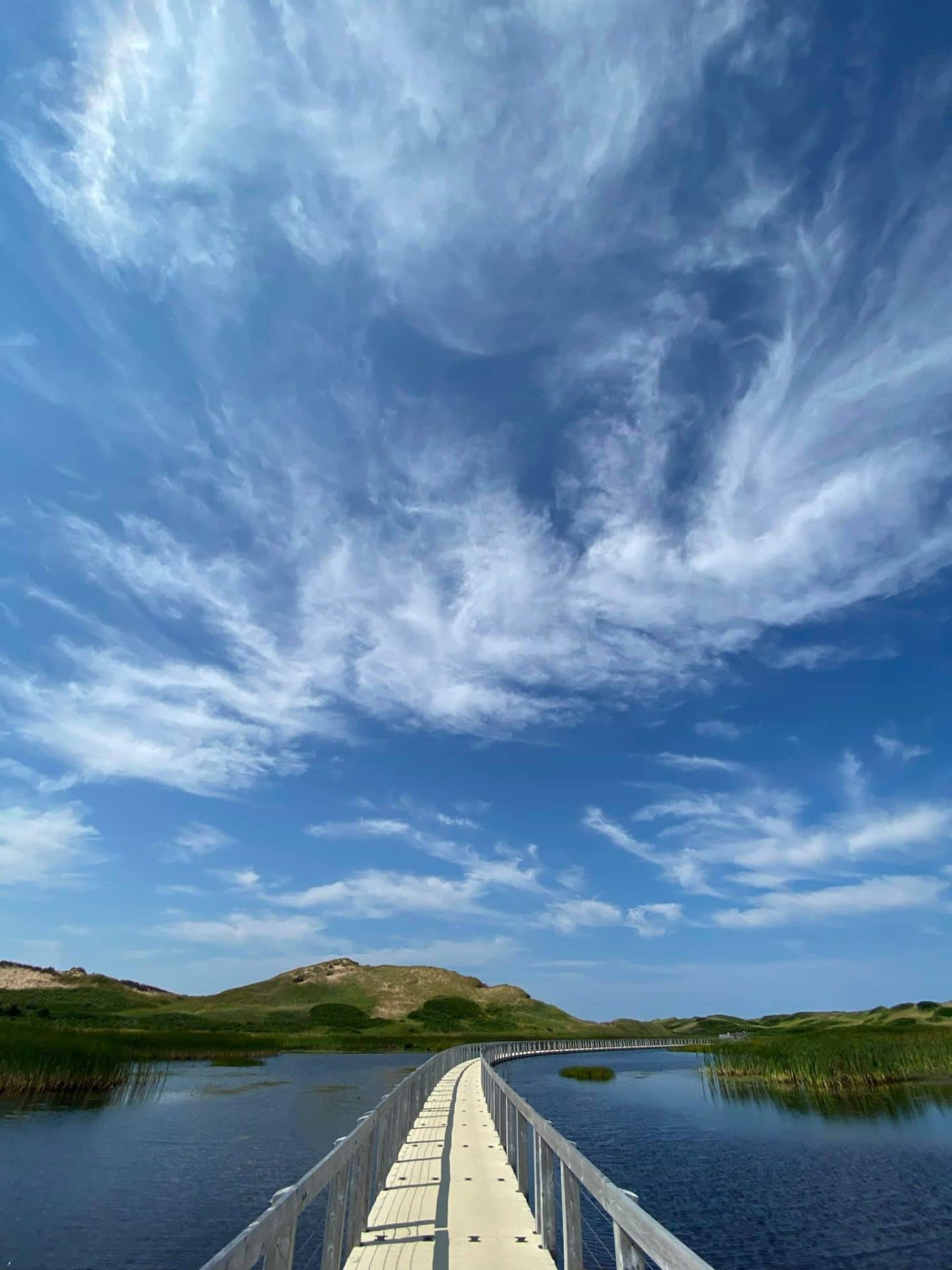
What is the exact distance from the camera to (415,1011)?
139000 millimetres

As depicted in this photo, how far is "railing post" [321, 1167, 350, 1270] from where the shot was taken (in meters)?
6.87

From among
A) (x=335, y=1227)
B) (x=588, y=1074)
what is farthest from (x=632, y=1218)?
(x=588, y=1074)

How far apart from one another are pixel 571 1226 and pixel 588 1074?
173 feet

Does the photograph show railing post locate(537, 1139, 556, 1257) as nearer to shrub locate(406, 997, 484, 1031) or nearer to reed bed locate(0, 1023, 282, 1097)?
reed bed locate(0, 1023, 282, 1097)

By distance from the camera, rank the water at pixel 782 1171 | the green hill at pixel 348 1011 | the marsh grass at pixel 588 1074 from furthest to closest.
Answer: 1. the green hill at pixel 348 1011
2. the marsh grass at pixel 588 1074
3. the water at pixel 782 1171

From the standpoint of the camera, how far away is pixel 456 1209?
10117mm

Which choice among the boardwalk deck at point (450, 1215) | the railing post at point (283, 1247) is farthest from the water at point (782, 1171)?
the railing post at point (283, 1247)

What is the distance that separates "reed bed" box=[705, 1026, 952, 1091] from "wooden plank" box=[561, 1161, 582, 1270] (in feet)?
130

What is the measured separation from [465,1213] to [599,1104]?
100 feet

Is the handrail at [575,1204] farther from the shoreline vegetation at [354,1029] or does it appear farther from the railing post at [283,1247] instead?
the shoreline vegetation at [354,1029]

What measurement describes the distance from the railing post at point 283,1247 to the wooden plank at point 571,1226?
100 inches

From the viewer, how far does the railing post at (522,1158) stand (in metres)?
11.5

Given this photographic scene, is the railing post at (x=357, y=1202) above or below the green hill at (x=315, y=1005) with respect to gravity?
below

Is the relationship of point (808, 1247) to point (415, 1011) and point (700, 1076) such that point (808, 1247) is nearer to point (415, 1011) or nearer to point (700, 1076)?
point (700, 1076)
